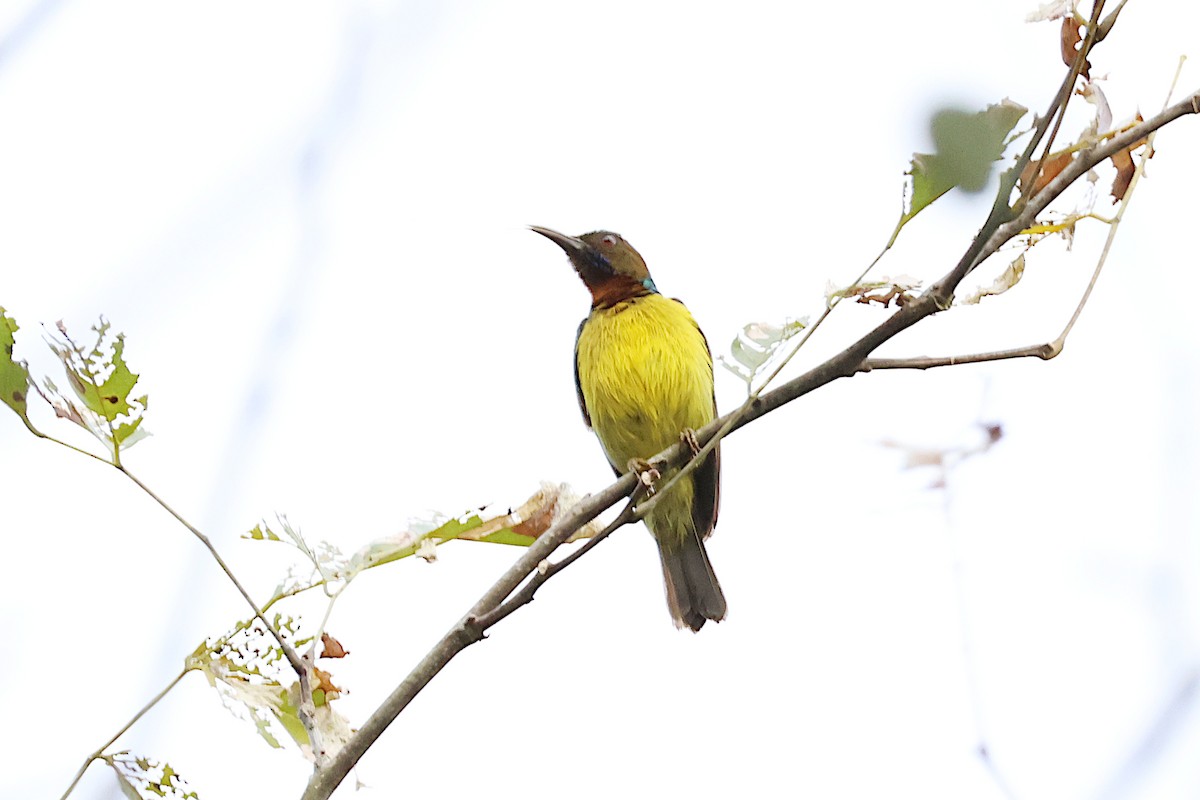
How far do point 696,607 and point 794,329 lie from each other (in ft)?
10.0

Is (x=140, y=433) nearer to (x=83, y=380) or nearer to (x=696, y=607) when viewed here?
(x=83, y=380)

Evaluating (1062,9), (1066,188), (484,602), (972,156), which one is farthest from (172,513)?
(1062,9)

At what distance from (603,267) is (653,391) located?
0.87m

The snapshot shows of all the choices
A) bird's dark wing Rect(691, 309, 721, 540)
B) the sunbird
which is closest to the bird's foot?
the sunbird

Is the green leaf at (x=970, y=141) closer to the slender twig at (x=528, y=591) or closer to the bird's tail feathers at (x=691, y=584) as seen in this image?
the slender twig at (x=528, y=591)

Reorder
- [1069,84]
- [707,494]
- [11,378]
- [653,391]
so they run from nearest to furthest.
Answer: [1069,84]
[11,378]
[653,391]
[707,494]

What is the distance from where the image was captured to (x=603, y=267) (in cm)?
538

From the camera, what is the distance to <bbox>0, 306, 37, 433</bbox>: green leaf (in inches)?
76.3

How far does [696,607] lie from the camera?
5078mm

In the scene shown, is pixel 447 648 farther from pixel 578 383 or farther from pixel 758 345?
pixel 578 383

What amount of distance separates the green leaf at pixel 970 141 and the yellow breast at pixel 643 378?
291 cm

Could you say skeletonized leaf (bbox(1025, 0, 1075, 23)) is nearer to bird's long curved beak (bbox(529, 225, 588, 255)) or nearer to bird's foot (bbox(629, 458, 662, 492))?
bird's foot (bbox(629, 458, 662, 492))

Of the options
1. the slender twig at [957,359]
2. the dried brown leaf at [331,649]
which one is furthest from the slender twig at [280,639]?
the slender twig at [957,359]

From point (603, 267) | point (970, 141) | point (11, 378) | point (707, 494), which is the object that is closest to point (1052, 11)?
point (970, 141)
